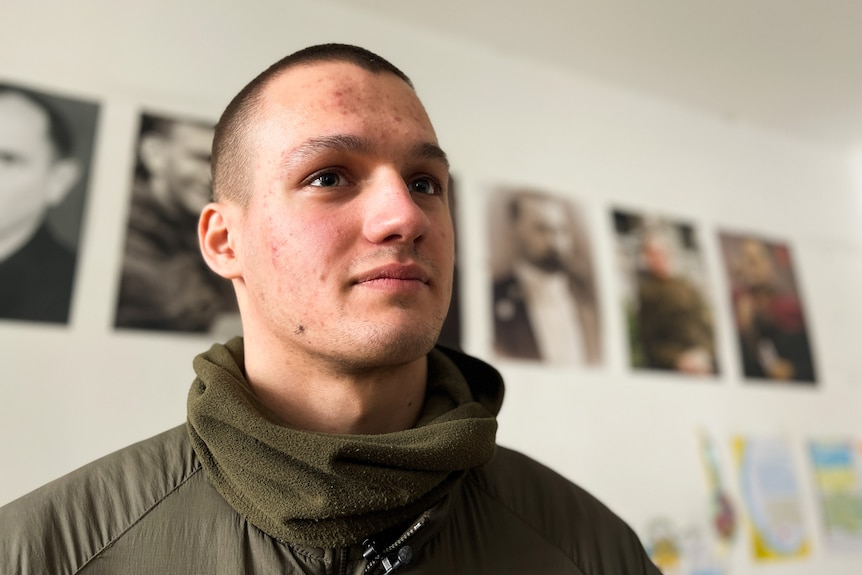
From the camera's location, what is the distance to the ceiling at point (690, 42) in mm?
1437

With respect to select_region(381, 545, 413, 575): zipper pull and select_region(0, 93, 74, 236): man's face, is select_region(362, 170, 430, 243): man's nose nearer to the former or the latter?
select_region(381, 545, 413, 575): zipper pull

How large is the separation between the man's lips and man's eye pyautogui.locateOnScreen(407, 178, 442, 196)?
12 centimetres

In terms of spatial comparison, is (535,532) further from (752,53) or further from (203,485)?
(752,53)

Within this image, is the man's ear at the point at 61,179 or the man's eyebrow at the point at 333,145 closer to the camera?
the man's eyebrow at the point at 333,145

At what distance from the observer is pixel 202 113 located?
1.19 meters

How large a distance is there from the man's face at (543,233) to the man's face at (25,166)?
0.96 m

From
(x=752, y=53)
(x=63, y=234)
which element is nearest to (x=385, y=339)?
(x=63, y=234)

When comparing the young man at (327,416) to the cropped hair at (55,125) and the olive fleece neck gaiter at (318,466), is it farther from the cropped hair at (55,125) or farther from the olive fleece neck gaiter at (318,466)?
the cropped hair at (55,125)

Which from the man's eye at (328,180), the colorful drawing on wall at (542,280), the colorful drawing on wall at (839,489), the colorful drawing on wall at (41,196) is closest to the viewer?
the man's eye at (328,180)

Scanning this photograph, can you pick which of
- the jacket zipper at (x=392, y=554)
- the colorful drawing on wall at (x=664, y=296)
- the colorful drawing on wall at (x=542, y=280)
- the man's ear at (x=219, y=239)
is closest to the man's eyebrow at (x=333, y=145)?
the man's ear at (x=219, y=239)

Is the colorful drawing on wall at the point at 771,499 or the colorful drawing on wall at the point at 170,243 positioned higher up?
the colorful drawing on wall at the point at 170,243

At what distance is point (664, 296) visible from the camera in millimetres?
1615

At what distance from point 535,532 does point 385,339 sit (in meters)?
0.27

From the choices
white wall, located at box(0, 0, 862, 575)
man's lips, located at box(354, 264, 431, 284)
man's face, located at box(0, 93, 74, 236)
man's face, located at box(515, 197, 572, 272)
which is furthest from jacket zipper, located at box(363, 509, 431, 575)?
man's face, located at box(515, 197, 572, 272)
